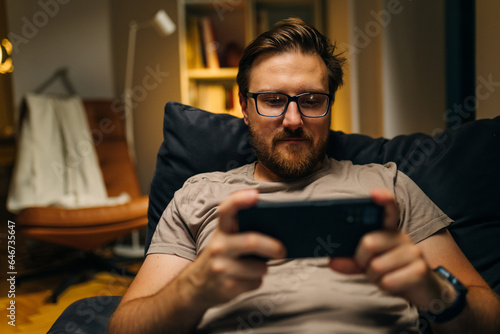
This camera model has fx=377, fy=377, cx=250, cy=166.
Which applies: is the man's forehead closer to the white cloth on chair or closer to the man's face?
the man's face

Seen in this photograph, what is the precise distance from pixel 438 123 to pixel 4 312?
2.21 meters

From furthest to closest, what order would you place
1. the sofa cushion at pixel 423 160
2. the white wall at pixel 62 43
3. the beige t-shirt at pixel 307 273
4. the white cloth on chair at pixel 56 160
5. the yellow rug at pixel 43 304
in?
the white wall at pixel 62 43 → the white cloth on chair at pixel 56 160 → the yellow rug at pixel 43 304 → the sofa cushion at pixel 423 160 → the beige t-shirt at pixel 307 273

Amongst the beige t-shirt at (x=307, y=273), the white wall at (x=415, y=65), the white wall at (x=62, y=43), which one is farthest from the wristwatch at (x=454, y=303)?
the white wall at (x=62, y=43)

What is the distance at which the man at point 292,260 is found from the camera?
1.58ft

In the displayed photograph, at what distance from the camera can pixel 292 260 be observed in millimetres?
784

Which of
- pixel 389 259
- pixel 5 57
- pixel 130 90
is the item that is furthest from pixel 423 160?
pixel 5 57

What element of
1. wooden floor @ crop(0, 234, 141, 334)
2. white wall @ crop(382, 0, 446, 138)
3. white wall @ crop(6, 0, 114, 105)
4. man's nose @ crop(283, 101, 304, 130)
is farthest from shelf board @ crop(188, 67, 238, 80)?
man's nose @ crop(283, 101, 304, 130)

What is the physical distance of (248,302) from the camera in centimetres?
73

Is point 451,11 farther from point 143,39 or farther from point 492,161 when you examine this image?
point 143,39

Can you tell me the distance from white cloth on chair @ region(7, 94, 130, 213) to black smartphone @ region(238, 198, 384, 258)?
191cm

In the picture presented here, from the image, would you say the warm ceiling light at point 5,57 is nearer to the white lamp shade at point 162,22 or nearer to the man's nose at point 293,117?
the white lamp shade at point 162,22

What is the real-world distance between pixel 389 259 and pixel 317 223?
10 centimetres

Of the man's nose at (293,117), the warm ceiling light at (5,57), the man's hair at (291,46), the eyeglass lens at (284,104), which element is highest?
the warm ceiling light at (5,57)

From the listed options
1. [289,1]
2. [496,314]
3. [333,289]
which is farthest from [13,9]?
[496,314]
